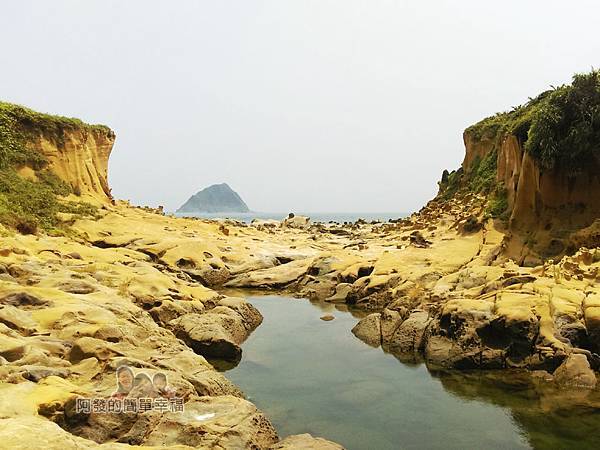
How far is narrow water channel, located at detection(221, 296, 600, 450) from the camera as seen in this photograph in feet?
48.0

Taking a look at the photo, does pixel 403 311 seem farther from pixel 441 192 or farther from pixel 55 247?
pixel 441 192

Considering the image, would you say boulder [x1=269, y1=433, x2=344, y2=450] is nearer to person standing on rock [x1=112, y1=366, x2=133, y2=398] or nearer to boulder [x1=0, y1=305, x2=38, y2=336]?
person standing on rock [x1=112, y1=366, x2=133, y2=398]

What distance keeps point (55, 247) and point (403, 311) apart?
21096 millimetres

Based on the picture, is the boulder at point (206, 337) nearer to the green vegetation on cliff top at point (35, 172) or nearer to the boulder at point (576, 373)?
the boulder at point (576, 373)

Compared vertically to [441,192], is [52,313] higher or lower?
lower

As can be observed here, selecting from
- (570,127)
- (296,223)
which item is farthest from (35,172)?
(296,223)

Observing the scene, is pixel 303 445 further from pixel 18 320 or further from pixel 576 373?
pixel 576 373

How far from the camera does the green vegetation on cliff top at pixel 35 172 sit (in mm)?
38531

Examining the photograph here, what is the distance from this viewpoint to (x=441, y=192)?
71688 mm

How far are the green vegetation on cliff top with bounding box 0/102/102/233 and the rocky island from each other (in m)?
0.20

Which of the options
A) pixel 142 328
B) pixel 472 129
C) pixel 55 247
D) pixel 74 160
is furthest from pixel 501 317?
pixel 472 129

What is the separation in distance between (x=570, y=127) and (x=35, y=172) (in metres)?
46.1

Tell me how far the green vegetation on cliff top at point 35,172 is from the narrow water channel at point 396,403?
2364 cm

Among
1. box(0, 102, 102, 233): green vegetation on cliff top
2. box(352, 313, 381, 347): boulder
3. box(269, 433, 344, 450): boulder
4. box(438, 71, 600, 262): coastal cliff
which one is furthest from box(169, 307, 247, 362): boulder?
box(438, 71, 600, 262): coastal cliff
